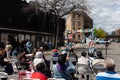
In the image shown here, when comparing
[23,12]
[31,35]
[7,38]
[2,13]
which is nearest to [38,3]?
[23,12]

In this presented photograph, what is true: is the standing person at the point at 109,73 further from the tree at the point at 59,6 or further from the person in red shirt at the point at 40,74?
the tree at the point at 59,6

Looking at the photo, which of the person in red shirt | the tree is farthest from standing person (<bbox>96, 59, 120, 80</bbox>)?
the tree

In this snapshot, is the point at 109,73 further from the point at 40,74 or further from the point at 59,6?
the point at 59,6

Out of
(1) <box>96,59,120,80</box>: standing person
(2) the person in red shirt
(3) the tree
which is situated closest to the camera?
(1) <box>96,59,120,80</box>: standing person

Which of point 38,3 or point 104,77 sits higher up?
point 38,3

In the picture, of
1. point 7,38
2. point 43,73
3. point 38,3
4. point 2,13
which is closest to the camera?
point 43,73

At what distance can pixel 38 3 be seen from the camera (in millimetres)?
59344

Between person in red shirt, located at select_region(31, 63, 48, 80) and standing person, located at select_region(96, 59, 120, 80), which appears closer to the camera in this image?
standing person, located at select_region(96, 59, 120, 80)

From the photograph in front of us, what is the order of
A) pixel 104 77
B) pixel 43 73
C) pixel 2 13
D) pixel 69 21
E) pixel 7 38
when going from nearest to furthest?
pixel 104 77
pixel 43 73
pixel 7 38
pixel 2 13
pixel 69 21

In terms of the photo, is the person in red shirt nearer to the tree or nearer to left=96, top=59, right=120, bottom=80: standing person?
left=96, top=59, right=120, bottom=80: standing person

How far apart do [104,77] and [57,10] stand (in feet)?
170

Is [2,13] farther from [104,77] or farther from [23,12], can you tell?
[104,77]

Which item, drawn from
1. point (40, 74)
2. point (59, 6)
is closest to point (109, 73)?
point (40, 74)

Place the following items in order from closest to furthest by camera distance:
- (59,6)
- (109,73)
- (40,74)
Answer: (109,73) < (40,74) < (59,6)
